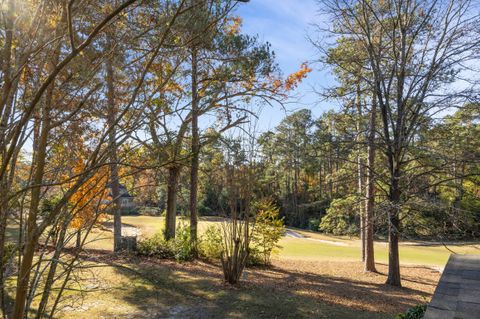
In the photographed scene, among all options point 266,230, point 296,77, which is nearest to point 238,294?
point 266,230

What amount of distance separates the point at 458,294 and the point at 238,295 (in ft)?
14.1

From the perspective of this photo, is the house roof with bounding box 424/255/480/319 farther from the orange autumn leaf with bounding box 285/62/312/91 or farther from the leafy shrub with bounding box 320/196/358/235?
the orange autumn leaf with bounding box 285/62/312/91

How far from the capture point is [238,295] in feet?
22.2

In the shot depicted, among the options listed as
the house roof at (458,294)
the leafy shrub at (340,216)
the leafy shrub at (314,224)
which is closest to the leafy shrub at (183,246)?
the leafy shrub at (340,216)

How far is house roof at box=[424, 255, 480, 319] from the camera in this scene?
2749mm

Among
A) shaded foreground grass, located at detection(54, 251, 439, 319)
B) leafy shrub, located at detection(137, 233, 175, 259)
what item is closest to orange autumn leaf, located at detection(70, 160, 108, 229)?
shaded foreground grass, located at detection(54, 251, 439, 319)

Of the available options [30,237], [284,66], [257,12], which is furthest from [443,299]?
[284,66]

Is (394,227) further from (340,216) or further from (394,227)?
(340,216)

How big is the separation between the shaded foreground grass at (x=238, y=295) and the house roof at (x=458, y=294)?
81.7 inches

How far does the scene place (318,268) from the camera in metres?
11.3

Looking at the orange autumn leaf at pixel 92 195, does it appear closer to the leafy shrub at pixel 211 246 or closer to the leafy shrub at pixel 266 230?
the leafy shrub at pixel 266 230

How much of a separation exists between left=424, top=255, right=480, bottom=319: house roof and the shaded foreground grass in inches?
81.7

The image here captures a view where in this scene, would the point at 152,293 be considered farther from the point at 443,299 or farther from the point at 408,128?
the point at 408,128

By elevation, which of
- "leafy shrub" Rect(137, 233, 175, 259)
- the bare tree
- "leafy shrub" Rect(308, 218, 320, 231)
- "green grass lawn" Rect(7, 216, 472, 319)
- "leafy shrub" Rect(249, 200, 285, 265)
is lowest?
"leafy shrub" Rect(308, 218, 320, 231)
